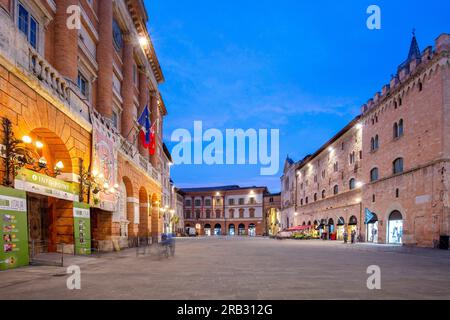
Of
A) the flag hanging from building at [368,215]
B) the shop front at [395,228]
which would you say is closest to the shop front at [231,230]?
the flag hanging from building at [368,215]

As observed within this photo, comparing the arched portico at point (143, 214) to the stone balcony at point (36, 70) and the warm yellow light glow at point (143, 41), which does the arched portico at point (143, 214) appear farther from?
the stone balcony at point (36, 70)

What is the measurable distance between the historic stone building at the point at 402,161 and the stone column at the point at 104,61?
2376 cm

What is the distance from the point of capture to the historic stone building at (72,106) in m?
12.7

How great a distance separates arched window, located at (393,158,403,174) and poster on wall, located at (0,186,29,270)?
3195cm

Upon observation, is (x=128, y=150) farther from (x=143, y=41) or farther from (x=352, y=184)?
(x=352, y=184)

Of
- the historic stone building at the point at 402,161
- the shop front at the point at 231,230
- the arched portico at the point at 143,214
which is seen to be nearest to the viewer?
the historic stone building at the point at 402,161

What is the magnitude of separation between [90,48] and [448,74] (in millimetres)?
25240

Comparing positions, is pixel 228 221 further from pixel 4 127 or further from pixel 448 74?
pixel 4 127

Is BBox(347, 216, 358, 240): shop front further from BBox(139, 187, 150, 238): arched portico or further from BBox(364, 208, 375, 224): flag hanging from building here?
BBox(139, 187, 150, 238): arched portico

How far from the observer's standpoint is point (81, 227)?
56.7 ft

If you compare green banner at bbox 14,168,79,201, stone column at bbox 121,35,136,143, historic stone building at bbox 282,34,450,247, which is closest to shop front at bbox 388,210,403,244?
historic stone building at bbox 282,34,450,247

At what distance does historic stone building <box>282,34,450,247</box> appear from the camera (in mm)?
28516

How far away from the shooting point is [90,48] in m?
22.3
